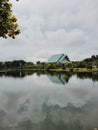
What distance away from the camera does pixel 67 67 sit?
7100 cm

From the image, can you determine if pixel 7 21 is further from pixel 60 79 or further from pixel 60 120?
pixel 60 79

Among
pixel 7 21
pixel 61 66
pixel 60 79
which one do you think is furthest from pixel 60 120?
pixel 61 66

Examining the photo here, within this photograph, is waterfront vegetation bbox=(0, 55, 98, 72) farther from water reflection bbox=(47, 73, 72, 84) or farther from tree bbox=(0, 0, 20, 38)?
tree bbox=(0, 0, 20, 38)

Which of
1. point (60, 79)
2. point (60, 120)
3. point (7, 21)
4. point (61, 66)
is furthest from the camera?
point (61, 66)

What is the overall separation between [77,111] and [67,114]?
888 millimetres

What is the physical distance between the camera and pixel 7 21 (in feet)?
20.4

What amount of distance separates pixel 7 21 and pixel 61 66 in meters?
70.4

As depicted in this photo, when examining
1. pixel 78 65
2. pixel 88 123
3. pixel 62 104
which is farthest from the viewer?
pixel 78 65

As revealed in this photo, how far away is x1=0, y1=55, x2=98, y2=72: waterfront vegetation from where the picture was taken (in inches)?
2309

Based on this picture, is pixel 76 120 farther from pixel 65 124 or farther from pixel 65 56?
pixel 65 56

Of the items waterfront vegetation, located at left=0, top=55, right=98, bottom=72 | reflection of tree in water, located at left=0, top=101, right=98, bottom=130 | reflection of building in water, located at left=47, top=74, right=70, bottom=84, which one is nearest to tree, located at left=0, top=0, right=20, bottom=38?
reflection of tree in water, located at left=0, top=101, right=98, bottom=130

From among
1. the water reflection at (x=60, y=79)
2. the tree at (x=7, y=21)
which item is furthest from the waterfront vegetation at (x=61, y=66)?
the tree at (x=7, y=21)

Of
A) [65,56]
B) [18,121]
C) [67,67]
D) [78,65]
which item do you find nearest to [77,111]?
[18,121]

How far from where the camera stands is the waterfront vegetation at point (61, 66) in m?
58.6
